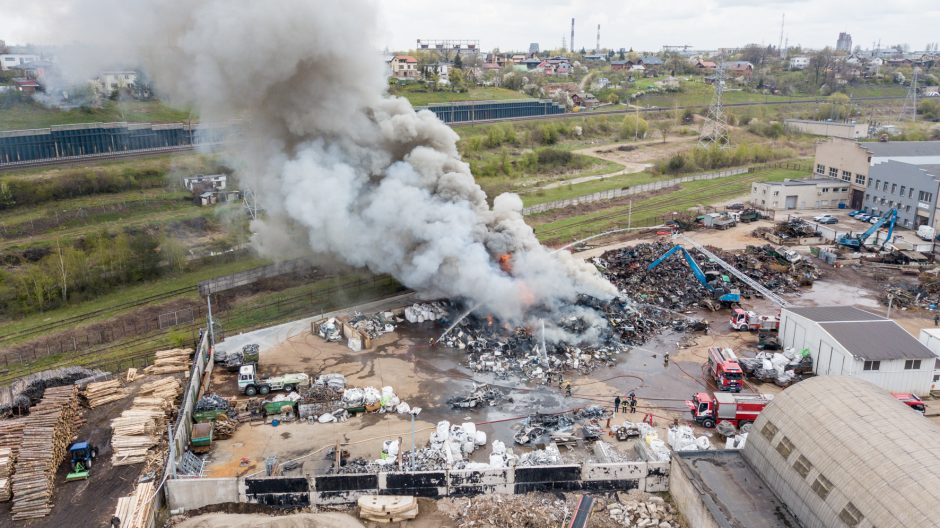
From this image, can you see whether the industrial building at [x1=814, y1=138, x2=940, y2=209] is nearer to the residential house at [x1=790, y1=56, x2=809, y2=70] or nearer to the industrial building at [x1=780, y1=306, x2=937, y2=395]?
the industrial building at [x1=780, y1=306, x2=937, y2=395]

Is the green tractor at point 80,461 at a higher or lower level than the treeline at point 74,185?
lower

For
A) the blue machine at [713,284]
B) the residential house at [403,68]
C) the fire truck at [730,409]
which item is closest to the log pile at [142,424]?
the fire truck at [730,409]

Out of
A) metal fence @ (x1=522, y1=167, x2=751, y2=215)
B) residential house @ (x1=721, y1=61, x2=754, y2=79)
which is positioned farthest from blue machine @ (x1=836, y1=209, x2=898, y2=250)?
residential house @ (x1=721, y1=61, x2=754, y2=79)

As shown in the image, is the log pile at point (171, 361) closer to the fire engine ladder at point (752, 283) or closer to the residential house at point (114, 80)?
the fire engine ladder at point (752, 283)

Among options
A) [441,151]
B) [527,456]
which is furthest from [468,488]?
[441,151]

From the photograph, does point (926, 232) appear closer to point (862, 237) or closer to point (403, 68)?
point (862, 237)

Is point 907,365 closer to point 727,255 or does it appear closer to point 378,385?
point 727,255
